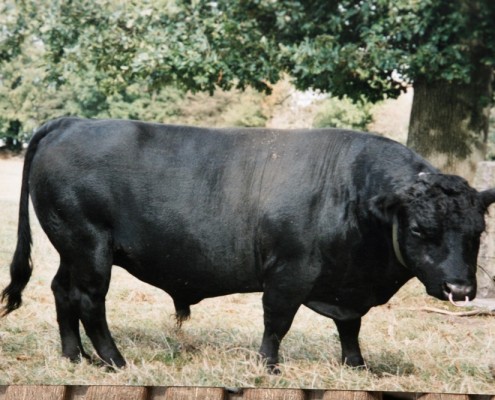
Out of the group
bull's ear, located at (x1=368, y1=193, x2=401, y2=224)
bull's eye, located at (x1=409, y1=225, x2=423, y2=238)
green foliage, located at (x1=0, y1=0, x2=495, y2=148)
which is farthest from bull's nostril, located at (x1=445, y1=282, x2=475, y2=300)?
green foliage, located at (x1=0, y1=0, x2=495, y2=148)

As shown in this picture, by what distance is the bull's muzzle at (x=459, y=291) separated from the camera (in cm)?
229

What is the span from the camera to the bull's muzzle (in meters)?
2.29

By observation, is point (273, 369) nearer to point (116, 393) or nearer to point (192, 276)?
point (192, 276)

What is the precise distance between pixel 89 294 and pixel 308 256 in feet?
2.78

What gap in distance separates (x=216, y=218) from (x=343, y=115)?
2.11 feet

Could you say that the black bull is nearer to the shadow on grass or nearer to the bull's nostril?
the shadow on grass

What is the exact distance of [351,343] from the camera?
2.63 metres

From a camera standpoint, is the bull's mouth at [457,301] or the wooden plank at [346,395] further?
the wooden plank at [346,395]

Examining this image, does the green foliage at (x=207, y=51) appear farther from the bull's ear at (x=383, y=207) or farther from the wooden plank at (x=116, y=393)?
the wooden plank at (x=116, y=393)

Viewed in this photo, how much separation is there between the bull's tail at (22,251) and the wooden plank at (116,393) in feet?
1.42

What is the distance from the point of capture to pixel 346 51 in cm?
271

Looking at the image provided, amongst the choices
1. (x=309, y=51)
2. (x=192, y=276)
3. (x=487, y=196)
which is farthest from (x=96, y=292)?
(x=487, y=196)

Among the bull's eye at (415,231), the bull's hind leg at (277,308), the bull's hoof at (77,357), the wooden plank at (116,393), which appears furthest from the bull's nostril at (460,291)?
the bull's hoof at (77,357)

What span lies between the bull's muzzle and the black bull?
25cm
